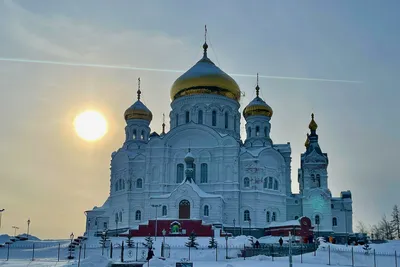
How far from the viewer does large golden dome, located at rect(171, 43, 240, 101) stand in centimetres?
5466

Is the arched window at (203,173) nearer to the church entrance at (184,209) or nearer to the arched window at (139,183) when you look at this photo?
the church entrance at (184,209)

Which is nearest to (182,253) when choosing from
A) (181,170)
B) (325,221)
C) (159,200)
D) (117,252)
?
(117,252)

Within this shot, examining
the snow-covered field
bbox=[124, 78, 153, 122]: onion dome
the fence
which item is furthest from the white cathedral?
the fence

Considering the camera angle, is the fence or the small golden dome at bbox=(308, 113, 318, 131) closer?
the fence

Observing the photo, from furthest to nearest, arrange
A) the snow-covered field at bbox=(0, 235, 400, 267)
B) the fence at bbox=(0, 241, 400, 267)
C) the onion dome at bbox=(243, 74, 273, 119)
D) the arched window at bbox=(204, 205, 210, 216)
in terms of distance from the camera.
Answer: the onion dome at bbox=(243, 74, 273, 119)
the arched window at bbox=(204, 205, 210, 216)
the fence at bbox=(0, 241, 400, 267)
the snow-covered field at bbox=(0, 235, 400, 267)

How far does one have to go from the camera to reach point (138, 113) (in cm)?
5678

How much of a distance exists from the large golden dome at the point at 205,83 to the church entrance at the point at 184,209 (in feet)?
39.9

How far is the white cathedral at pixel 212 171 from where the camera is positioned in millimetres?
48969

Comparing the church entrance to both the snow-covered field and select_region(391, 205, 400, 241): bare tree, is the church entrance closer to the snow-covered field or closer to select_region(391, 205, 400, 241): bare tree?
the snow-covered field

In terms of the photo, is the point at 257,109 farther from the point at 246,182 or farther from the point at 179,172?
the point at 179,172

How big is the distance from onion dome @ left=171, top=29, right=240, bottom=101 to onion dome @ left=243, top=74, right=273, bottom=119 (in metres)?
1.58

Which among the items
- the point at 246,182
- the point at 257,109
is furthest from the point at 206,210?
the point at 257,109

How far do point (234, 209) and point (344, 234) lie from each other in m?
11.0

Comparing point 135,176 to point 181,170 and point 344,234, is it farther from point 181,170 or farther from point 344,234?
point 344,234
